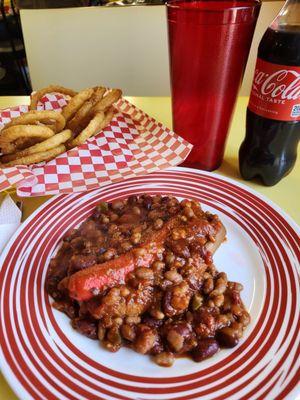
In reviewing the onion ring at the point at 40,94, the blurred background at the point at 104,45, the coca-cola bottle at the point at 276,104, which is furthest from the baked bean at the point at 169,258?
the blurred background at the point at 104,45

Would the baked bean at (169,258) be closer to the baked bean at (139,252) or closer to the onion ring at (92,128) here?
the baked bean at (139,252)

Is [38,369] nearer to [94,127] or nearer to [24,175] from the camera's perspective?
[24,175]

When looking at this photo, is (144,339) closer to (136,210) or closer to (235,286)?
(235,286)

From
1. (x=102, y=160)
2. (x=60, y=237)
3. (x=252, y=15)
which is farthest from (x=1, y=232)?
(x=252, y=15)

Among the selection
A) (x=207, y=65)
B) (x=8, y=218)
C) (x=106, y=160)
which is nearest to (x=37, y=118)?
(x=106, y=160)

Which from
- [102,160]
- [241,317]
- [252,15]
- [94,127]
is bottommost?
[241,317]

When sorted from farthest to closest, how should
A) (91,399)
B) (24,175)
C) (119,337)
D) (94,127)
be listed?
(94,127) → (24,175) → (119,337) → (91,399)
